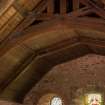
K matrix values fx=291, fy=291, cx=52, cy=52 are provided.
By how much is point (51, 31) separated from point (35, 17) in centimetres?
57

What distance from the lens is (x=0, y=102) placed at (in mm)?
9031

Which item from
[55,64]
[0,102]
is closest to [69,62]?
[55,64]

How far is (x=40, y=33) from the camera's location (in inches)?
280

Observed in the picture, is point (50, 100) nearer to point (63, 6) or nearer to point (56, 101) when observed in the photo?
point (56, 101)

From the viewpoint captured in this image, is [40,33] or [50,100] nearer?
[40,33]

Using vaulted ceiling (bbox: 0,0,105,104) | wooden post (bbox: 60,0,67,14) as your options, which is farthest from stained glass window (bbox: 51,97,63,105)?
wooden post (bbox: 60,0,67,14)

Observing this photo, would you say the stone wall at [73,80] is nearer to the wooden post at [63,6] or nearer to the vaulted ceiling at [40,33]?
the vaulted ceiling at [40,33]

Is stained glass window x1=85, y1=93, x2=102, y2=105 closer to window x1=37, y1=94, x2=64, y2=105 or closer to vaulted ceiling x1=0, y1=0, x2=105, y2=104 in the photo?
window x1=37, y1=94, x2=64, y2=105

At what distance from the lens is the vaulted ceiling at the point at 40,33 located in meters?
6.72

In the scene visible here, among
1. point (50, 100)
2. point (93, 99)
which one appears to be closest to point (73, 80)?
point (93, 99)

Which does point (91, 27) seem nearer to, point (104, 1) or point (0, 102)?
point (104, 1)

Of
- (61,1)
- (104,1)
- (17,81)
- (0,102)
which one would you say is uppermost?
(61,1)

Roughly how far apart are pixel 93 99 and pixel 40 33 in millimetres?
3718

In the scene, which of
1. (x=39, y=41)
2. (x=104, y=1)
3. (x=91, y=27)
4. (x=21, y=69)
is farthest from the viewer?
(x=21, y=69)
